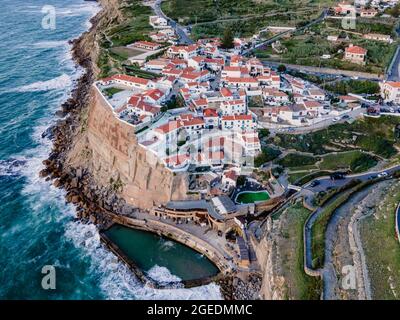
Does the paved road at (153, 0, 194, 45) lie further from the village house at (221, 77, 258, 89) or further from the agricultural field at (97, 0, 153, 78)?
the village house at (221, 77, 258, 89)

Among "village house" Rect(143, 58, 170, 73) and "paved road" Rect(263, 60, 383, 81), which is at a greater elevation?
"village house" Rect(143, 58, 170, 73)

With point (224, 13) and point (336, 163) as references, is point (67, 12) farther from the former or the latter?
point (336, 163)

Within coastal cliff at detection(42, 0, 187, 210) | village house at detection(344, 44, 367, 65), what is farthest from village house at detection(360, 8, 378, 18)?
coastal cliff at detection(42, 0, 187, 210)

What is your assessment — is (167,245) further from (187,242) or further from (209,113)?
(209,113)

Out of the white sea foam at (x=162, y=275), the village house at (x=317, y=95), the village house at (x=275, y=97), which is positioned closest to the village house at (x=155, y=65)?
the village house at (x=275, y=97)

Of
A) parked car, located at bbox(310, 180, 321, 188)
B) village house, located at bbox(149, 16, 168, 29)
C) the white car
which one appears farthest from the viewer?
village house, located at bbox(149, 16, 168, 29)
